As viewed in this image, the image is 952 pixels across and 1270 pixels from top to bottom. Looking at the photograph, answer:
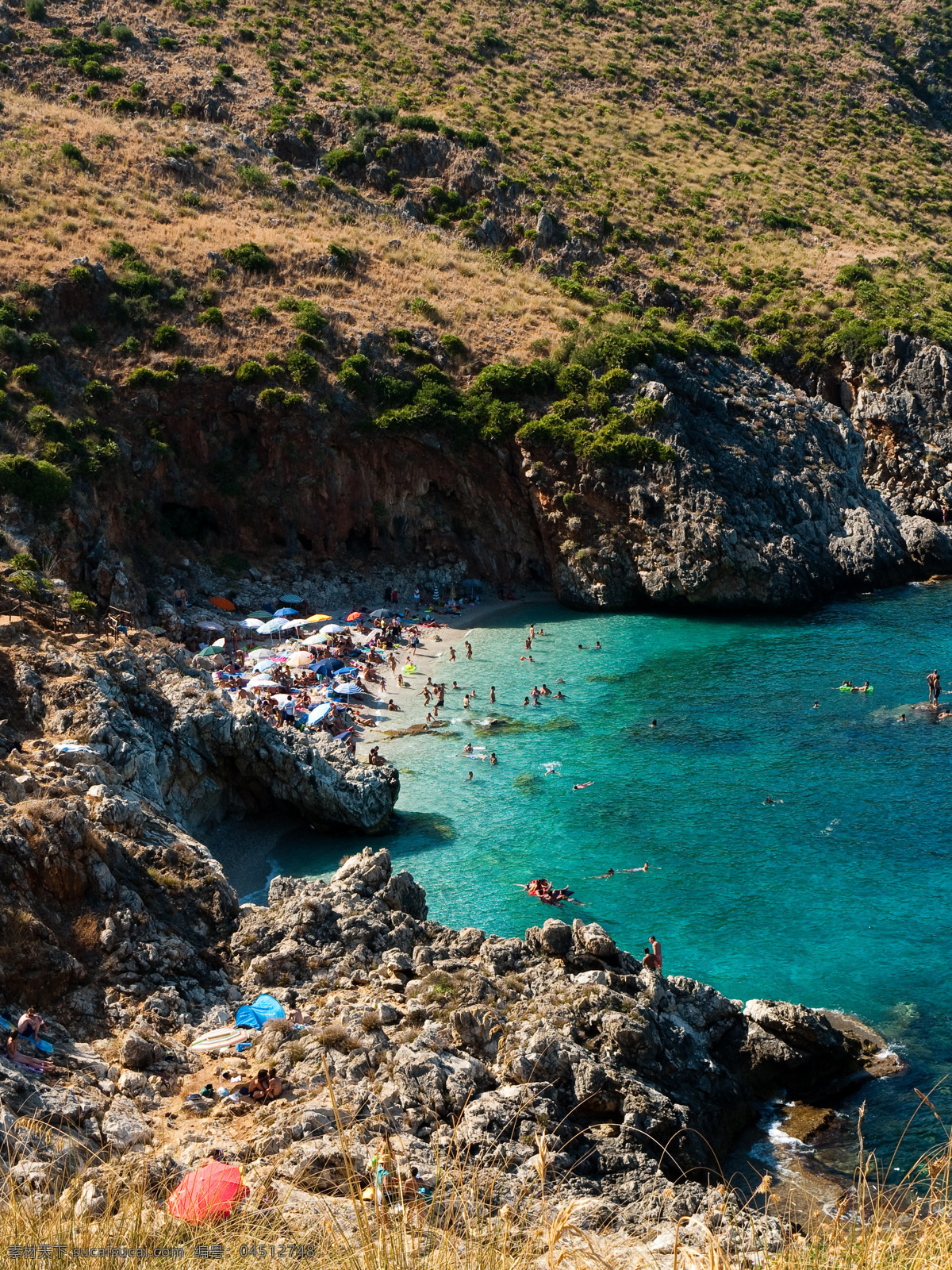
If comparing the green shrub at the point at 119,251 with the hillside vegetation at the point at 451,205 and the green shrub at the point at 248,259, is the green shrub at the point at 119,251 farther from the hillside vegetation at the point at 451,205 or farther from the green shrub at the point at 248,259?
the green shrub at the point at 248,259

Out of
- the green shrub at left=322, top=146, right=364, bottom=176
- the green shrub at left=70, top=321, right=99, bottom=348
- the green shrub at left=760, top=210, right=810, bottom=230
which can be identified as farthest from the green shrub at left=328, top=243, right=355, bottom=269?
the green shrub at left=760, top=210, right=810, bottom=230

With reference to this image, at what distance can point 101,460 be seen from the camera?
54.0 metres

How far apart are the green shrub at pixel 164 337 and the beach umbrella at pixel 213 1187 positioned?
51.3 m

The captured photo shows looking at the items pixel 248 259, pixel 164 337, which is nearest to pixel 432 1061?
pixel 164 337

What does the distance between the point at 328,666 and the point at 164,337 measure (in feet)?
75.0

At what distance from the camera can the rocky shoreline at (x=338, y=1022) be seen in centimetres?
1766

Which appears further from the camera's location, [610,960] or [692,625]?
[692,625]

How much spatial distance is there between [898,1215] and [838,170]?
105 metres

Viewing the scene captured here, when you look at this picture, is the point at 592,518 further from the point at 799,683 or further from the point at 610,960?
the point at 610,960

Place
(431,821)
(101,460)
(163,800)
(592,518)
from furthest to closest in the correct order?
(592,518) → (101,460) → (431,821) → (163,800)

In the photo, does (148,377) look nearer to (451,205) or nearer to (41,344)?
(41,344)

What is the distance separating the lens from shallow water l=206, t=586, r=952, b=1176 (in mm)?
29109

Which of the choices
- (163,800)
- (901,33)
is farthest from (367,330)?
(901,33)

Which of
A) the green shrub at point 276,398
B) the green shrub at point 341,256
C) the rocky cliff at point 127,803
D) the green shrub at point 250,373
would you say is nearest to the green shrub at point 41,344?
the green shrub at point 250,373
